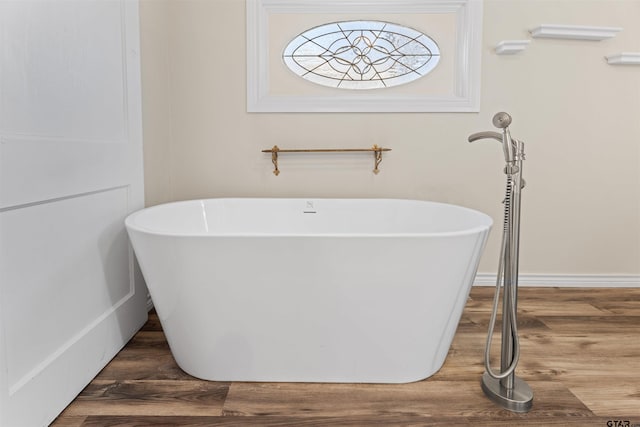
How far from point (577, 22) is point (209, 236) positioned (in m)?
2.53

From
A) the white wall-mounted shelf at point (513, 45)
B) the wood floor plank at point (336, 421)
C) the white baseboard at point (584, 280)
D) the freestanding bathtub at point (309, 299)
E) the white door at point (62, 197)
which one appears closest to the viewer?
the white door at point (62, 197)

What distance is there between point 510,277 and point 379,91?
61.8 inches

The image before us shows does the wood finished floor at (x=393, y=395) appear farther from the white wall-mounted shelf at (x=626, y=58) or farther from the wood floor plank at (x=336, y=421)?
the white wall-mounted shelf at (x=626, y=58)

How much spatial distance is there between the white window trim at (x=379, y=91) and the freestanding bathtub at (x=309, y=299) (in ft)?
4.17

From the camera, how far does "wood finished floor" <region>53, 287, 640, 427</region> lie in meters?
1.44

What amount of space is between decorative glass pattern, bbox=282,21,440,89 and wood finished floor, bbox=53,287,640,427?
1604mm

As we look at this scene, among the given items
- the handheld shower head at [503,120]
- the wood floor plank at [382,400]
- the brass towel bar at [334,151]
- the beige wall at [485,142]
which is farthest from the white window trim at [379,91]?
the wood floor plank at [382,400]

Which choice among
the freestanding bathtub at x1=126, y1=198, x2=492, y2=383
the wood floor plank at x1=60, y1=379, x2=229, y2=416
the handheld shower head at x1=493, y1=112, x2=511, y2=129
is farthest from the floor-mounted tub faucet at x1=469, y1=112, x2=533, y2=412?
→ the wood floor plank at x1=60, y1=379, x2=229, y2=416

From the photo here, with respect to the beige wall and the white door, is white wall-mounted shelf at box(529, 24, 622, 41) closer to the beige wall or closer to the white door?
the beige wall

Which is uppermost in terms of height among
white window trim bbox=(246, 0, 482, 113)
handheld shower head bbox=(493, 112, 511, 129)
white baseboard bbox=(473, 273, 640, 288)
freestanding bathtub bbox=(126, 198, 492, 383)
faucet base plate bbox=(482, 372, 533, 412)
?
white window trim bbox=(246, 0, 482, 113)

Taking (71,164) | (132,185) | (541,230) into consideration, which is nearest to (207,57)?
(132,185)

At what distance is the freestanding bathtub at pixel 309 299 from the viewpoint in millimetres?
1507

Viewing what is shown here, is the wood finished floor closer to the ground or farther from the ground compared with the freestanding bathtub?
closer to the ground

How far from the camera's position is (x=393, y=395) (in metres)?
1.59
